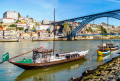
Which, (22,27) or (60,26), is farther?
(60,26)

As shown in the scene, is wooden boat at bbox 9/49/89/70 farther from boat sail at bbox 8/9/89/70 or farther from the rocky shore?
the rocky shore

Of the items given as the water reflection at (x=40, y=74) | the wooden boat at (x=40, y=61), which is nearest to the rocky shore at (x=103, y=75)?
the water reflection at (x=40, y=74)

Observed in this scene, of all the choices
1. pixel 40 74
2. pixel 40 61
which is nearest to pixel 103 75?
pixel 40 74

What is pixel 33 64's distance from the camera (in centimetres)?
1134

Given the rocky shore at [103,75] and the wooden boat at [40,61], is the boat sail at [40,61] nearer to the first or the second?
the wooden boat at [40,61]

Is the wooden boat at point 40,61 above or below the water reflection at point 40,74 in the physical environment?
above

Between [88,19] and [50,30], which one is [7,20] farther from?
[88,19]

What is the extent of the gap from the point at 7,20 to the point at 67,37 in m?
46.5

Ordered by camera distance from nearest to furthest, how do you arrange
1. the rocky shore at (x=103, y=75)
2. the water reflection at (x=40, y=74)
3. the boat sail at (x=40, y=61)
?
the rocky shore at (x=103, y=75) < the water reflection at (x=40, y=74) < the boat sail at (x=40, y=61)

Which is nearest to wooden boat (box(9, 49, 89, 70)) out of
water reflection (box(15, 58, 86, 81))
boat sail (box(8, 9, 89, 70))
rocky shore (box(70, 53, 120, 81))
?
boat sail (box(8, 9, 89, 70))

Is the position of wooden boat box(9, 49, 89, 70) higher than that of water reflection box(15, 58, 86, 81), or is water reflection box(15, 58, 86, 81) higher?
wooden boat box(9, 49, 89, 70)

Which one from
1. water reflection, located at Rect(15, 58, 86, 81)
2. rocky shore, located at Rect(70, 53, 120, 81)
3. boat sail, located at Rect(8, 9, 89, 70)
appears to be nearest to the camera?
rocky shore, located at Rect(70, 53, 120, 81)

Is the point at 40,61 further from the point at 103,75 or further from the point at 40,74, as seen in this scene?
the point at 103,75

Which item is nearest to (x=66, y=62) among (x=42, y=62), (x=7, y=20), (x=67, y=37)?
(x=42, y=62)
